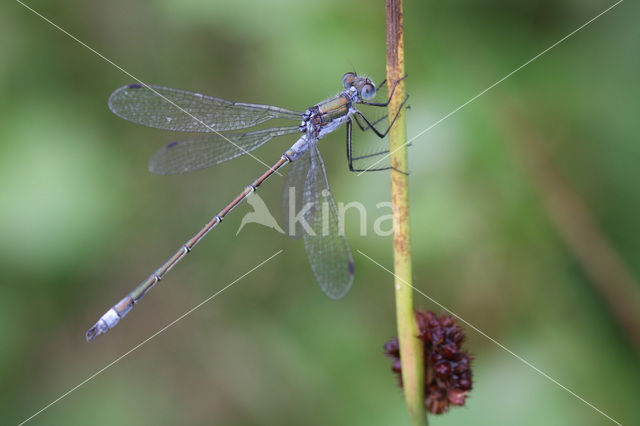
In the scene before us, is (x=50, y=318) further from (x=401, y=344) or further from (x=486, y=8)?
(x=486, y=8)

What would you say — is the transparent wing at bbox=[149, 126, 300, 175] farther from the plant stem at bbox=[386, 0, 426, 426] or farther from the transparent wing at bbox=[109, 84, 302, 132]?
the plant stem at bbox=[386, 0, 426, 426]

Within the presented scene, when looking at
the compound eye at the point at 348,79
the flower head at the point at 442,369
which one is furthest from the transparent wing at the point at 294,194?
the flower head at the point at 442,369

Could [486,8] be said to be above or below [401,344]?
above

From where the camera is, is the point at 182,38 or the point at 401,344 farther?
the point at 182,38

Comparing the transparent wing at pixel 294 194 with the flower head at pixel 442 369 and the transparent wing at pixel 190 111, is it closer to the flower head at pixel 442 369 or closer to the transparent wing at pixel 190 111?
the transparent wing at pixel 190 111

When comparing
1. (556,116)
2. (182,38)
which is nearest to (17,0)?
(182,38)

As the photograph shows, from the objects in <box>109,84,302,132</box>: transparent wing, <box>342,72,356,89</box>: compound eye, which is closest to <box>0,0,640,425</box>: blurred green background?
<box>342,72,356,89</box>: compound eye

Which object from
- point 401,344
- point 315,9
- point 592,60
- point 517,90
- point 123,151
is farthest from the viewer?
point 123,151

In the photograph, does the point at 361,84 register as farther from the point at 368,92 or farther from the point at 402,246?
the point at 402,246
